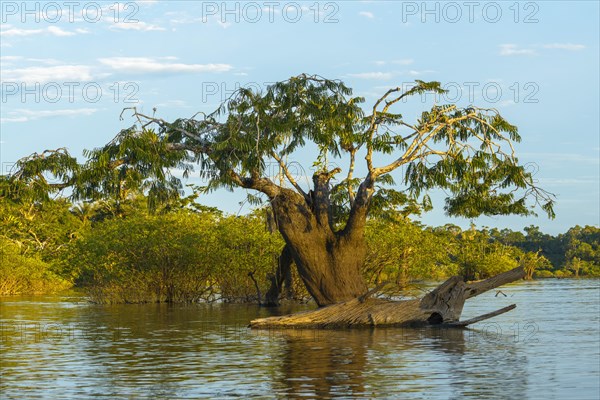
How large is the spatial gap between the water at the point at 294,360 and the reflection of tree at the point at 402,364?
0.02 meters

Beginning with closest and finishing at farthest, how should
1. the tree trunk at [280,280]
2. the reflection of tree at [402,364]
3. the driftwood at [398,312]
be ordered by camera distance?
1. the reflection of tree at [402,364]
2. the driftwood at [398,312]
3. the tree trunk at [280,280]

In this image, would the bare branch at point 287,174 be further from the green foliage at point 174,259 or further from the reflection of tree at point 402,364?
the green foliage at point 174,259

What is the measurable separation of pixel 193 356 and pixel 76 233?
5786cm

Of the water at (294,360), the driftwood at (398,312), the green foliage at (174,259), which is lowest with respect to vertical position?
the water at (294,360)

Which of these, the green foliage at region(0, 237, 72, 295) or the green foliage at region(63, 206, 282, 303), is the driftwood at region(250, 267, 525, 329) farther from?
the green foliage at region(0, 237, 72, 295)

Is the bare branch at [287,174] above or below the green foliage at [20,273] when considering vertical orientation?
above

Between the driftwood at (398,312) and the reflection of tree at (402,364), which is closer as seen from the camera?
the reflection of tree at (402,364)

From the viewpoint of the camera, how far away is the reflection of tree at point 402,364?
1539cm

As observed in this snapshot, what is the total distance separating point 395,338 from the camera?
Answer: 25000 mm

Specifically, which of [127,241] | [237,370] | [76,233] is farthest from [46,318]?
[76,233]

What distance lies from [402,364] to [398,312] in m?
9.37

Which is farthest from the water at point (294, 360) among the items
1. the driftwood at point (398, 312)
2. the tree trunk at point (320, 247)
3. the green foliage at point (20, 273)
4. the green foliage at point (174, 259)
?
the green foliage at point (20, 273)

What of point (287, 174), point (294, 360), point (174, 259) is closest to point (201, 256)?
point (174, 259)

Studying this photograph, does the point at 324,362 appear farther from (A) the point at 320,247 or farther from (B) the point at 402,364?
(A) the point at 320,247
